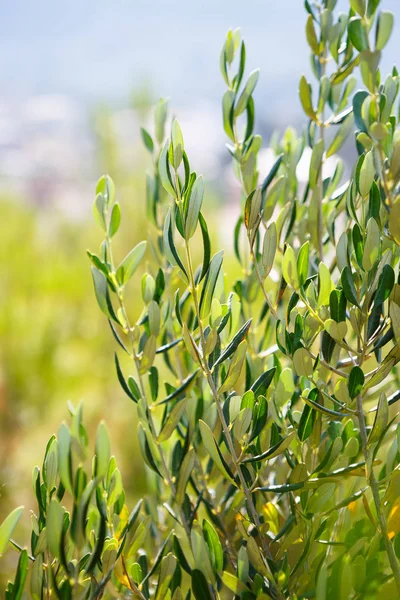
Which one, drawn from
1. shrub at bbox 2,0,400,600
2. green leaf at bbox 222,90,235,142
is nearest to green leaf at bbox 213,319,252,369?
shrub at bbox 2,0,400,600

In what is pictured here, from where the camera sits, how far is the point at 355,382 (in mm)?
206

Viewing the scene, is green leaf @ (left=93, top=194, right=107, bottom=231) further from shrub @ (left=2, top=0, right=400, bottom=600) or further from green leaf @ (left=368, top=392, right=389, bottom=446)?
green leaf @ (left=368, top=392, right=389, bottom=446)

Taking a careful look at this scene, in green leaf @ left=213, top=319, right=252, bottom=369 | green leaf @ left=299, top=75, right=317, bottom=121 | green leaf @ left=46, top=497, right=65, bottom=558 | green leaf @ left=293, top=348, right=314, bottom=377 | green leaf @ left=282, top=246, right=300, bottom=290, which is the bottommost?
green leaf @ left=46, top=497, right=65, bottom=558

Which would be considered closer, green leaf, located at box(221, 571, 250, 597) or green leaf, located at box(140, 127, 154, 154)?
green leaf, located at box(221, 571, 250, 597)

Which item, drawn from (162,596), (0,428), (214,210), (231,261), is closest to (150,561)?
(162,596)

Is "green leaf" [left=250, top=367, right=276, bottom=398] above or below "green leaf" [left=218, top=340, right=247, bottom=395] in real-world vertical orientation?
below

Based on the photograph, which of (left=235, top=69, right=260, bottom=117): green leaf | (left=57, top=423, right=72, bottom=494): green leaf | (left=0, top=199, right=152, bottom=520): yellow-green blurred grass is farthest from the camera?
(left=0, top=199, right=152, bottom=520): yellow-green blurred grass

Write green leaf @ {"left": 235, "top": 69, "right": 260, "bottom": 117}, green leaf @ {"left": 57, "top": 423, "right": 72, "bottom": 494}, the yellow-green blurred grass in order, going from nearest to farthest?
green leaf @ {"left": 57, "top": 423, "right": 72, "bottom": 494} → green leaf @ {"left": 235, "top": 69, "right": 260, "bottom": 117} → the yellow-green blurred grass

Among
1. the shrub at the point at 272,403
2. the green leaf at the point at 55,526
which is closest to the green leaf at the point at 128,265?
the shrub at the point at 272,403

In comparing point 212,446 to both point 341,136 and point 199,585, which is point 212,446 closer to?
point 199,585

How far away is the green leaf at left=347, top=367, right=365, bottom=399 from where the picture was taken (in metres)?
0.21

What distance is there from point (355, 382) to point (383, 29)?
0.40 feet

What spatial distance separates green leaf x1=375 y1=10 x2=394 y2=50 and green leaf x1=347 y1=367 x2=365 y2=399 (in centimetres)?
11

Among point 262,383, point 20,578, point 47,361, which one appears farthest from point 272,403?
point 47,361
